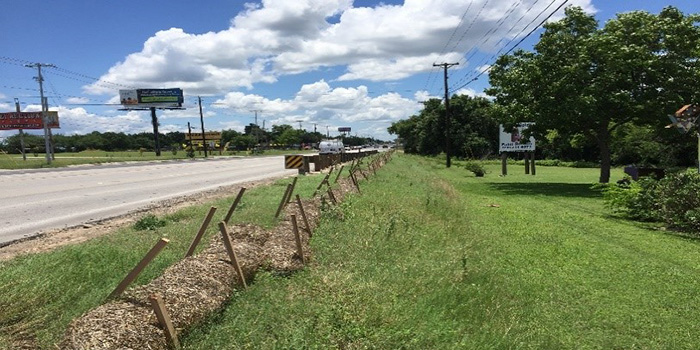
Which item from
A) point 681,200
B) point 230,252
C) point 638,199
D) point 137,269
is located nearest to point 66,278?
point 137,269

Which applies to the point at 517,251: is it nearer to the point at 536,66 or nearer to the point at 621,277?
the point at 621,277

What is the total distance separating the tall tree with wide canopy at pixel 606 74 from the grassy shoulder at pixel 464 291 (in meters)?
10.7

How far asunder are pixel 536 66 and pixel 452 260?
56.4 ft

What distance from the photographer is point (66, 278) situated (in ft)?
16.8

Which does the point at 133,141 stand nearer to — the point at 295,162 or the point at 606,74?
the point at 295,162

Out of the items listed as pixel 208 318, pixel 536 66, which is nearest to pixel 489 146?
pixel 536 66

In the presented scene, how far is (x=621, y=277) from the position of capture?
731 centimetres

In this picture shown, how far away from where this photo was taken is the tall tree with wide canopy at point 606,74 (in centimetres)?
1933

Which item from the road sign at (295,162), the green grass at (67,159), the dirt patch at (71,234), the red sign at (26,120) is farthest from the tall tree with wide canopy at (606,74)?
the red sign at (26,120)

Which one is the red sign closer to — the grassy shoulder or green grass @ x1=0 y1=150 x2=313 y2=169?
green grass @ x1=0 y1=150 x2=313 y2=169

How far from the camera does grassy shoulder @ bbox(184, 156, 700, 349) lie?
13.5 feet

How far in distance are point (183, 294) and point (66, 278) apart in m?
1.82

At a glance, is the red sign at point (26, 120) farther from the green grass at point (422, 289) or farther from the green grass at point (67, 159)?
the green grass at point (422, 289)

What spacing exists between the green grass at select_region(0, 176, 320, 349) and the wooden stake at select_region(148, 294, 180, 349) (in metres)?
0.77
